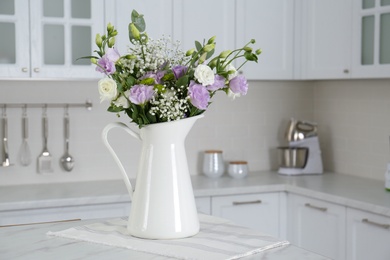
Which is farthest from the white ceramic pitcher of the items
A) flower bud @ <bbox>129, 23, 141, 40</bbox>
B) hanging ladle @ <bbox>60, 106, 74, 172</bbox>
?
hanging ladle @ <bbox>60, 106, 74, 172</bbox>

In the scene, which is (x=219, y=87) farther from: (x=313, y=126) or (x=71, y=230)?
(x=313, y=126)

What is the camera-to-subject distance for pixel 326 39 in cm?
414

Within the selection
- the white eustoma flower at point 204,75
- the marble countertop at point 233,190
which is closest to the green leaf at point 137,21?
the white eustoma flower at point 204,75

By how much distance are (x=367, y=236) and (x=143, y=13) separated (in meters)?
1.75

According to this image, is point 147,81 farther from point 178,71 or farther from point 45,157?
point 45,157

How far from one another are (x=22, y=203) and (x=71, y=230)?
1293 mm

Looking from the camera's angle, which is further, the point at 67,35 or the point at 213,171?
the point at 213,171

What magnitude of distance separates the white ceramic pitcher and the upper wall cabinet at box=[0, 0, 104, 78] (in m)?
1.73

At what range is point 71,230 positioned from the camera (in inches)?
87.9

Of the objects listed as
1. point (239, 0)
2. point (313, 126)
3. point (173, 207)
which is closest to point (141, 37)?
point (173, 207)

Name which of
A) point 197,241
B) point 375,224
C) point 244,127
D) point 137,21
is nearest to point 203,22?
point 244,127

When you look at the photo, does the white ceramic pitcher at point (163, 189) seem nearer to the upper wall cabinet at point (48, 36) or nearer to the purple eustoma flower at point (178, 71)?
the purple eustoma flower at point (178, 71)

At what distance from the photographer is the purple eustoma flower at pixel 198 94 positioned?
1.98 metres

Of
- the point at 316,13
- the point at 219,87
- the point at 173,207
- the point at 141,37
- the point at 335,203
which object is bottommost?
the point at 335,203
